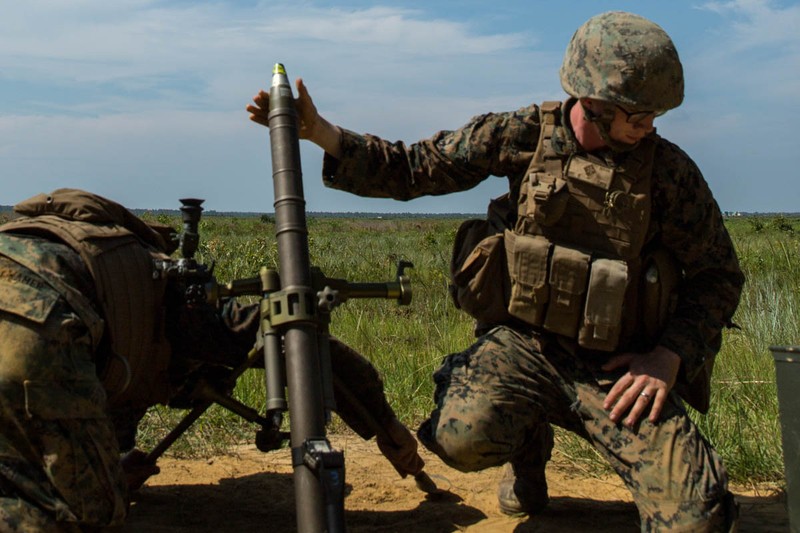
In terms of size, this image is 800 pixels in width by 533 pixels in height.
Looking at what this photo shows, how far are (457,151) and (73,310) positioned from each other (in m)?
1.56

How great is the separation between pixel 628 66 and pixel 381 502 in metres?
1.99

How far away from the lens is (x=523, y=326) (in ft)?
12.3

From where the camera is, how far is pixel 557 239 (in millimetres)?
3561

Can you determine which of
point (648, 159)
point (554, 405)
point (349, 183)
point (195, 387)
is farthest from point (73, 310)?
point (648, 159)

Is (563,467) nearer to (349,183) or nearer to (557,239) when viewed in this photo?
(557,239)

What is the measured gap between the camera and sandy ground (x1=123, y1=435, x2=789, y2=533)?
12.1 feet

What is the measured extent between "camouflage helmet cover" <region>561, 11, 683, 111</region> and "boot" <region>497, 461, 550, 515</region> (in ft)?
4.75

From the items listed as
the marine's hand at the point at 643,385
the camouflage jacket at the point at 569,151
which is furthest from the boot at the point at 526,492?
the camouflage jacket at the point at 569,151

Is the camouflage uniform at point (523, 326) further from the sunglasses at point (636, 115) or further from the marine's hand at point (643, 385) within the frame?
the sunglasses at point (636, 115)

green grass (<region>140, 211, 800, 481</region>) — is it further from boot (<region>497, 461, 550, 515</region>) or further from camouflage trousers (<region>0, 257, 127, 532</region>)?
camouflage trousers (<region>0, 257, 127, 532</region>)

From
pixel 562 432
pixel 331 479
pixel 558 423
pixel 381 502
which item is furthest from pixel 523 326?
pixel 331 479

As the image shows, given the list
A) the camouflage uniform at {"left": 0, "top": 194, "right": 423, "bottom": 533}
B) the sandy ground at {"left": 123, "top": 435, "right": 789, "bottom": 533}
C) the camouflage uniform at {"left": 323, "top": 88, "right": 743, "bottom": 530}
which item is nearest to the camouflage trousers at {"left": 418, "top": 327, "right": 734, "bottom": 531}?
the camouflage uniform at {"left": 323, "top": 88, "right": 743, "bottom": 530}

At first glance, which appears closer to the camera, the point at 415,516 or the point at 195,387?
the point at 195,387

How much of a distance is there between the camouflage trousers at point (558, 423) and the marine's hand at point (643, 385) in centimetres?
4
